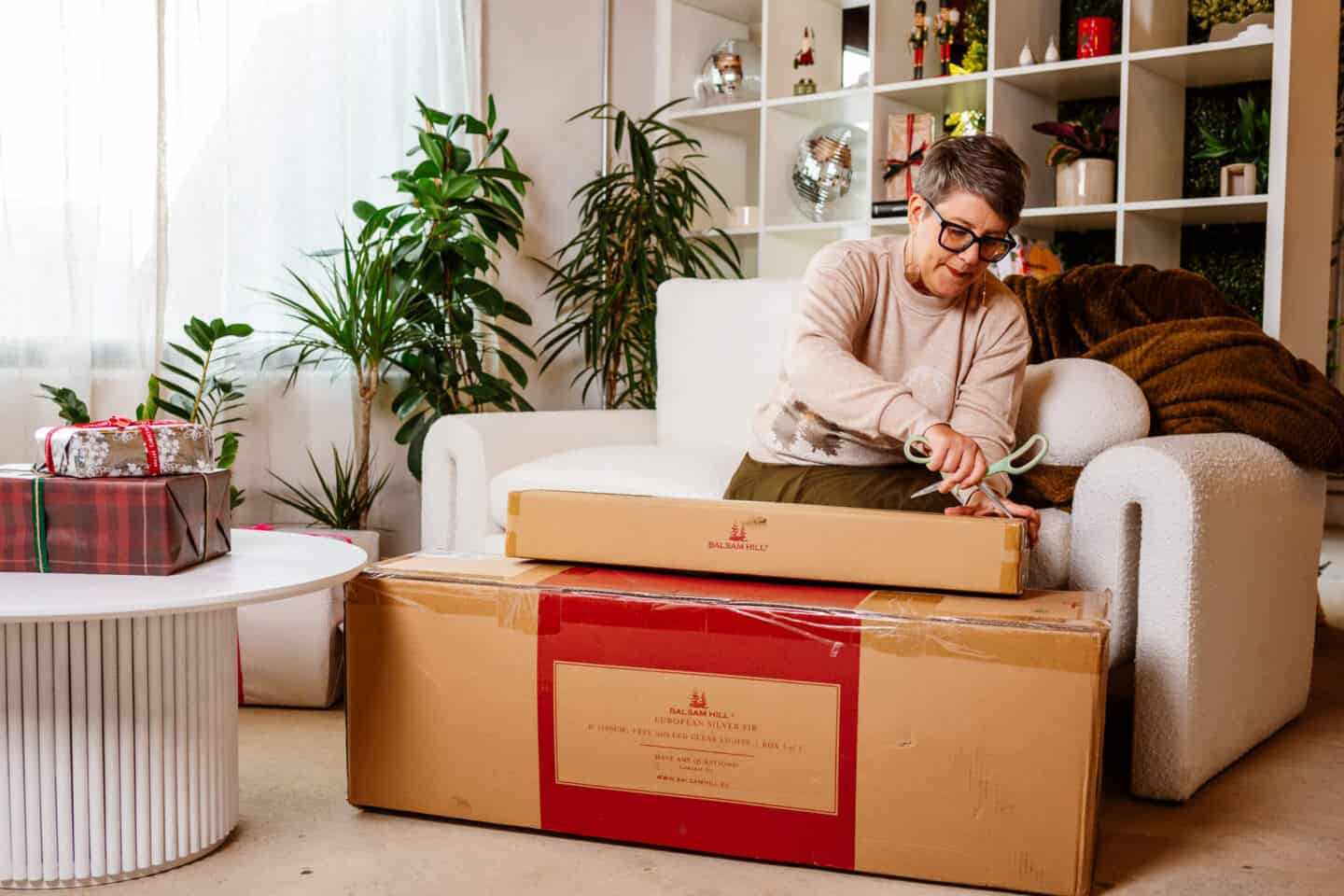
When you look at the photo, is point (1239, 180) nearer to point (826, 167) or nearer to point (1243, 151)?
point (1243, 151)

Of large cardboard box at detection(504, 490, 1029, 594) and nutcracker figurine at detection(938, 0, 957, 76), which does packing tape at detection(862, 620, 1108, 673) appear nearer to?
large cardboard box at detection(504, 490, 1029, 594)

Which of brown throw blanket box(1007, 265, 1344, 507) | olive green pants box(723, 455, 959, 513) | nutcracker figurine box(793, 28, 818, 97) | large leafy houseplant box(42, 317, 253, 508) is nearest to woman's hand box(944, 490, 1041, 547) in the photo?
olive green pants box(723, 455, 959, 513)

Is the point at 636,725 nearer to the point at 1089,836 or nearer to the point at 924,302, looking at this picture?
the point at 1089,836

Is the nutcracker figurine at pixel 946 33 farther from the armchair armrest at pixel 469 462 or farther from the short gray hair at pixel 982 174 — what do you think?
the short gray hair at pixel 982 174

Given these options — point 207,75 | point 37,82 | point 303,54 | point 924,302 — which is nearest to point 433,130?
point 303,54

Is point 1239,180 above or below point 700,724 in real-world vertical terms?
above

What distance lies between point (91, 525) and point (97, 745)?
249mm

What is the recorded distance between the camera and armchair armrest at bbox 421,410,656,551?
2.49 m

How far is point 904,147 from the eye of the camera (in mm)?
3818

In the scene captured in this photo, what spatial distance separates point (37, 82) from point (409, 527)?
1467 millimetres

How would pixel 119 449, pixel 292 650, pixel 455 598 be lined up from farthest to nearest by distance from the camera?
pixel 292 650 → pixel 455 598 → pixel 119 449

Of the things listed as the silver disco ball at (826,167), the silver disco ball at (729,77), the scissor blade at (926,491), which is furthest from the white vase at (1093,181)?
the scissor blade at (926,491)

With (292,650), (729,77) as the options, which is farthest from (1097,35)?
(292,650)

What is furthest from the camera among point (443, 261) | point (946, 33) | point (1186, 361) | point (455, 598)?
point (946, 33)
